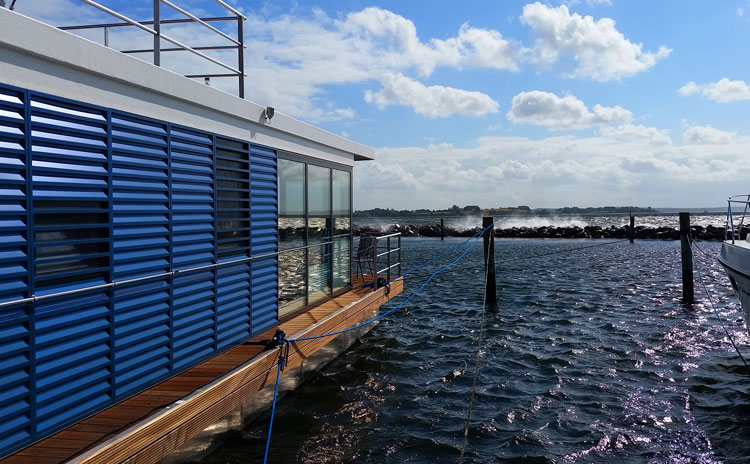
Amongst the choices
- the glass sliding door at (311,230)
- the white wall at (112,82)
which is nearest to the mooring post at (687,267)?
the glass sliding door at (311,230)

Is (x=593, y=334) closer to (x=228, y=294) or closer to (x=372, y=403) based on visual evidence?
(x=372, y=403)

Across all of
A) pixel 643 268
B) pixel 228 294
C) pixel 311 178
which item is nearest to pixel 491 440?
pixel 228 294

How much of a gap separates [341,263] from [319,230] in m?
1.37

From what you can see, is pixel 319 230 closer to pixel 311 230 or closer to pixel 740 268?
pixel 311 230

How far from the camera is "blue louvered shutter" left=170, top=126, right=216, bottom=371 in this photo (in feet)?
17.9

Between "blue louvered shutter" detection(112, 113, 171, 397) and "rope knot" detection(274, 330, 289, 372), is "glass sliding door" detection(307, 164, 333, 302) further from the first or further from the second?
"blue louvered shutter" detection(112, 113, 171, 397)

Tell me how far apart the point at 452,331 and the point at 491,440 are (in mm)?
5302

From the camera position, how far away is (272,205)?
7.41 m

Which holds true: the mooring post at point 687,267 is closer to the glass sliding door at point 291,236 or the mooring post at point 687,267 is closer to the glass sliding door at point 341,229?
the glass sliding door at point 341,229

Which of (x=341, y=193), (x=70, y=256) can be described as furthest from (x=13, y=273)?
(x=341, y=193)

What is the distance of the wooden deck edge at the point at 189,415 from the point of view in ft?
12.6

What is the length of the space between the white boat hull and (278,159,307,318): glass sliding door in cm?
623

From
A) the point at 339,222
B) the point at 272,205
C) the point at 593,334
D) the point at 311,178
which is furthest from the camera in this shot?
the point at 593,334

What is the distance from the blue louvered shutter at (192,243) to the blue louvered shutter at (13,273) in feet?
5.34
